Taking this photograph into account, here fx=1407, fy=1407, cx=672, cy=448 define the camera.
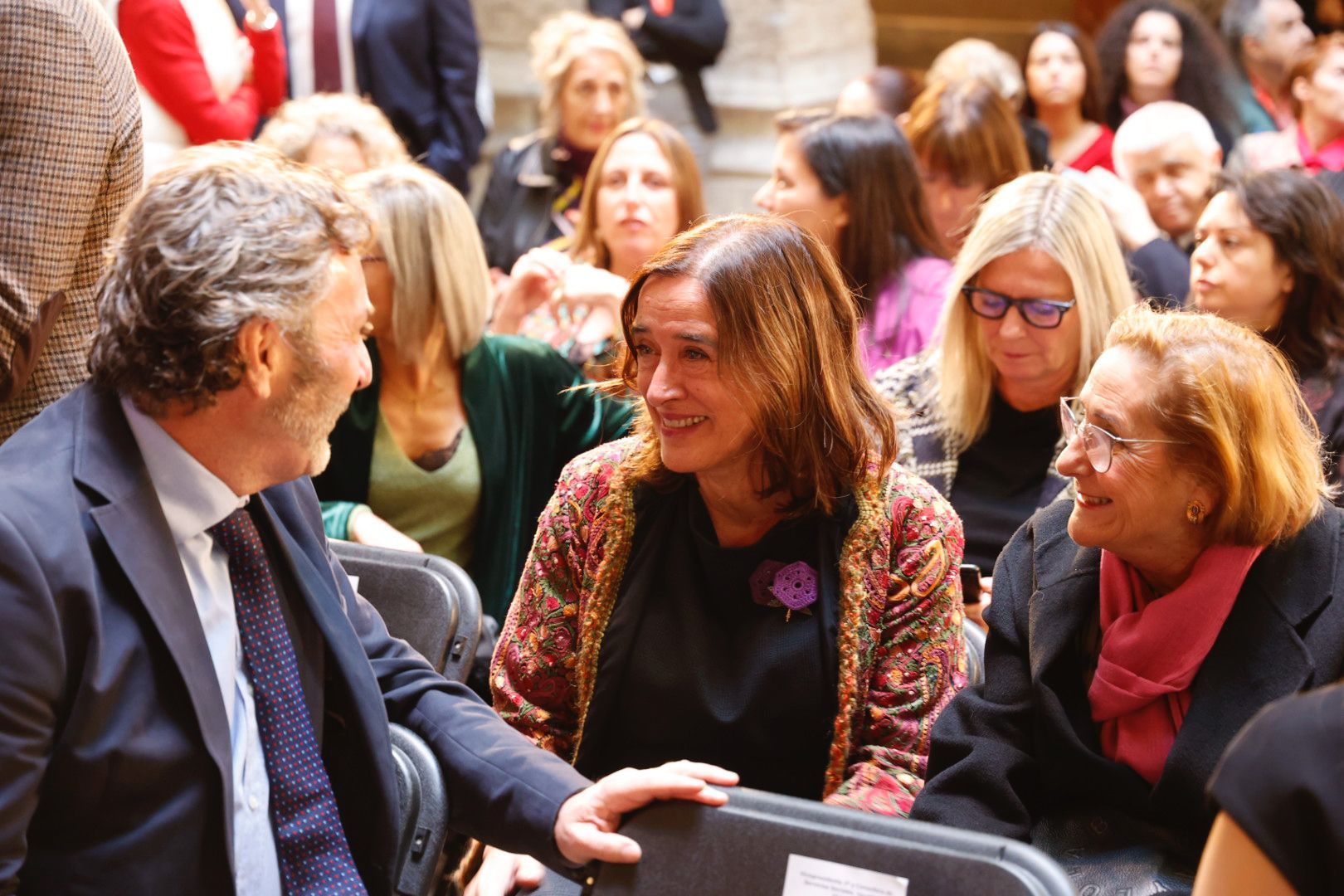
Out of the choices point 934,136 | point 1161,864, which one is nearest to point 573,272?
point 934,136

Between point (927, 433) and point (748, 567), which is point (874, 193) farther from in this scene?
point (748, 567)

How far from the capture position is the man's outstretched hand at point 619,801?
5.27 feet

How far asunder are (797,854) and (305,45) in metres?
4.03

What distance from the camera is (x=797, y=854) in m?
1.53

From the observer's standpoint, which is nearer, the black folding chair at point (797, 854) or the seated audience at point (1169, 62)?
the black folding chair at point (797, 854)

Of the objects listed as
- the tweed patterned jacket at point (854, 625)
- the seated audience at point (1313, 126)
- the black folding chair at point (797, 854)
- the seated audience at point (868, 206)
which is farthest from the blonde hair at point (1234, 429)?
the seated audience at point (1313, 126)

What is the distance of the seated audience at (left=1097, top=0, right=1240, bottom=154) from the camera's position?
17.4 feet

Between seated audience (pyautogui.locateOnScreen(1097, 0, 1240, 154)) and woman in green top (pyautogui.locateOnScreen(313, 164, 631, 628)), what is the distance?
315cm

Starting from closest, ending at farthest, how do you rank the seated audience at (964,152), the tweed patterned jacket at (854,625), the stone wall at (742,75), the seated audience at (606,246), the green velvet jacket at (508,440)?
1. the tweed patterned jacket at (854,625)
2. the green velvet jacket at (508,440)
3. the seated audience at (606,246)
4. the seated audience at (964,152)
5. the stone wall at (742,75)

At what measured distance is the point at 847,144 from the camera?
3.89 metres

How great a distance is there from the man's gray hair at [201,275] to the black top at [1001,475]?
68.6 inches

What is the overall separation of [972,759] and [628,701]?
52cm

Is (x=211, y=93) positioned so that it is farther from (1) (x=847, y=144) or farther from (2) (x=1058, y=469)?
(2) (x=1058, y=469)

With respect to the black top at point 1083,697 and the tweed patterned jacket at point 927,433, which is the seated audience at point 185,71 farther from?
the black top at point 1083,697
